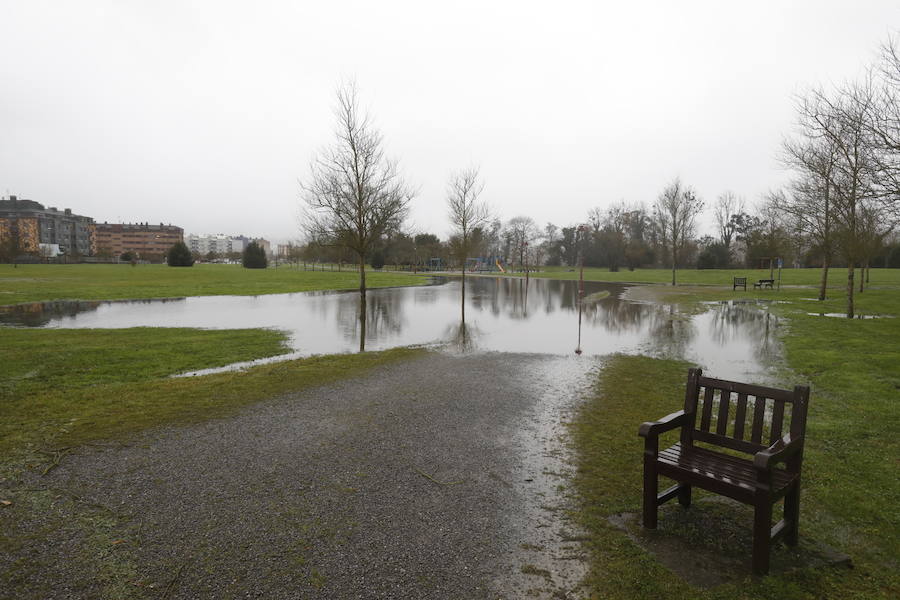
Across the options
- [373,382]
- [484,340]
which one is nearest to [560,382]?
[373,382]

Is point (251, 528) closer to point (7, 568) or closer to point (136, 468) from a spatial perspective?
point (7, 568)

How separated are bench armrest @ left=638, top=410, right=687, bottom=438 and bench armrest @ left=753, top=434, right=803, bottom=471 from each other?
2.25 feet

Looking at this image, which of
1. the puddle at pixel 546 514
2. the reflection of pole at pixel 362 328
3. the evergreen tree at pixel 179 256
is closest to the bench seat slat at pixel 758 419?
the puddle at pixel 546 514

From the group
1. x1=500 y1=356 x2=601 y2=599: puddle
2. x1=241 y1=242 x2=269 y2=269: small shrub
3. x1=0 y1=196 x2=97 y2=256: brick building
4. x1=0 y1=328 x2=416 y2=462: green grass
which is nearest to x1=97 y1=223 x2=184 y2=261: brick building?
x1=0 y1=196 x2=97 y2=256: brick building

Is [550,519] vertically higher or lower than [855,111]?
lower

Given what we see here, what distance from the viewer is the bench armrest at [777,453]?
127 inches

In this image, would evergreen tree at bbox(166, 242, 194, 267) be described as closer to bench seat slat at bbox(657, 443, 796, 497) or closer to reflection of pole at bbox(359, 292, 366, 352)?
reflection of pole at bbox(359, 292, 366, 352)

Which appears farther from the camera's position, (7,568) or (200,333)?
(200,333)

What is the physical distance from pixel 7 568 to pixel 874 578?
6083 millimetres

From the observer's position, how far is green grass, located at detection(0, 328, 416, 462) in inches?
247

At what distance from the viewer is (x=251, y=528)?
3857 millimetres

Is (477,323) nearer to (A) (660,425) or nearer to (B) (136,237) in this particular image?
(A) (660,425)

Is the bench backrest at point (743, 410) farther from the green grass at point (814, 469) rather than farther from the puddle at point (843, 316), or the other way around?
A: the puddle at point (843, 316)

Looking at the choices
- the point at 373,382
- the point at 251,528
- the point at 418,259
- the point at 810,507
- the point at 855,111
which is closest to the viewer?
the point at 251,528
